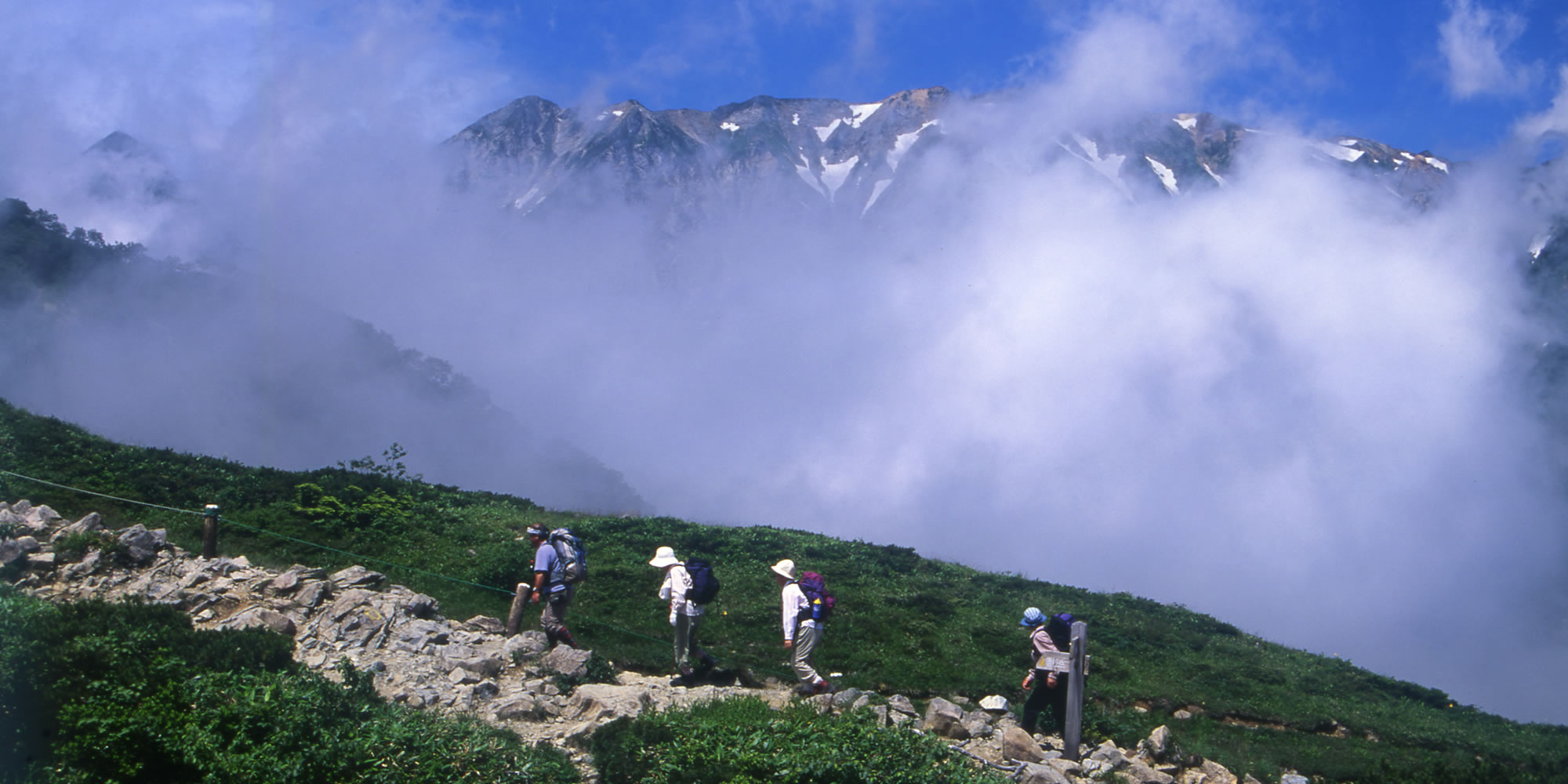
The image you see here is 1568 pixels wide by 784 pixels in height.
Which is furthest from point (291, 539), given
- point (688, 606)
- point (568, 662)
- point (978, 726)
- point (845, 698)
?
point (978, 726)

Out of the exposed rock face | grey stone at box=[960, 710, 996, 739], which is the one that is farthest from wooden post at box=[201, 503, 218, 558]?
grey stone at box=[960, 710, 996, 739]

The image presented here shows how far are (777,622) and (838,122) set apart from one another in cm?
15395

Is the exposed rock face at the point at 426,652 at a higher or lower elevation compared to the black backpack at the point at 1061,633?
lower

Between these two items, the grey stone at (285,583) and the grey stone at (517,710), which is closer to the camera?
the grey stone at (517,710)

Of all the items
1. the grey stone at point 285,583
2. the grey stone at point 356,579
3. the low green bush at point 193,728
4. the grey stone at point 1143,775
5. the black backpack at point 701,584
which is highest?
the black backpack at point 701,584

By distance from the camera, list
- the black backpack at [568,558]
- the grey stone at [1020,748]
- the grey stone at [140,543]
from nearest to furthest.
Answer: the grey stone at [1020,748]
the black backpack at [568,558]
the grey stone at [140,543]

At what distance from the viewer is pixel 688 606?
13234 millimetres

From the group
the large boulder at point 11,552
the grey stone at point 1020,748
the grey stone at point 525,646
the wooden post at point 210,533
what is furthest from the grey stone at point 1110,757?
the large boulder at point 11,552

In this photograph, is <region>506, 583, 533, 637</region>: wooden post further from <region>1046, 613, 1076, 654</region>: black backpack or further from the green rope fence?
<region>1046, 613, 1076, 654</region>: black backpack

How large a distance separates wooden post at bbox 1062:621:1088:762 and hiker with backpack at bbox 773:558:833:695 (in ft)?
10.6

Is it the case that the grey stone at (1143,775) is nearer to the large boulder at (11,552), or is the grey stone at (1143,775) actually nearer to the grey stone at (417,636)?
the grey stone at (417,636)

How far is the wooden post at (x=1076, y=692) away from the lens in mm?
11562

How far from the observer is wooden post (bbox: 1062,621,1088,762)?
37.9ft

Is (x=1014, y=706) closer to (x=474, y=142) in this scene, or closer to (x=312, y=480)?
(x=312, y=480)
